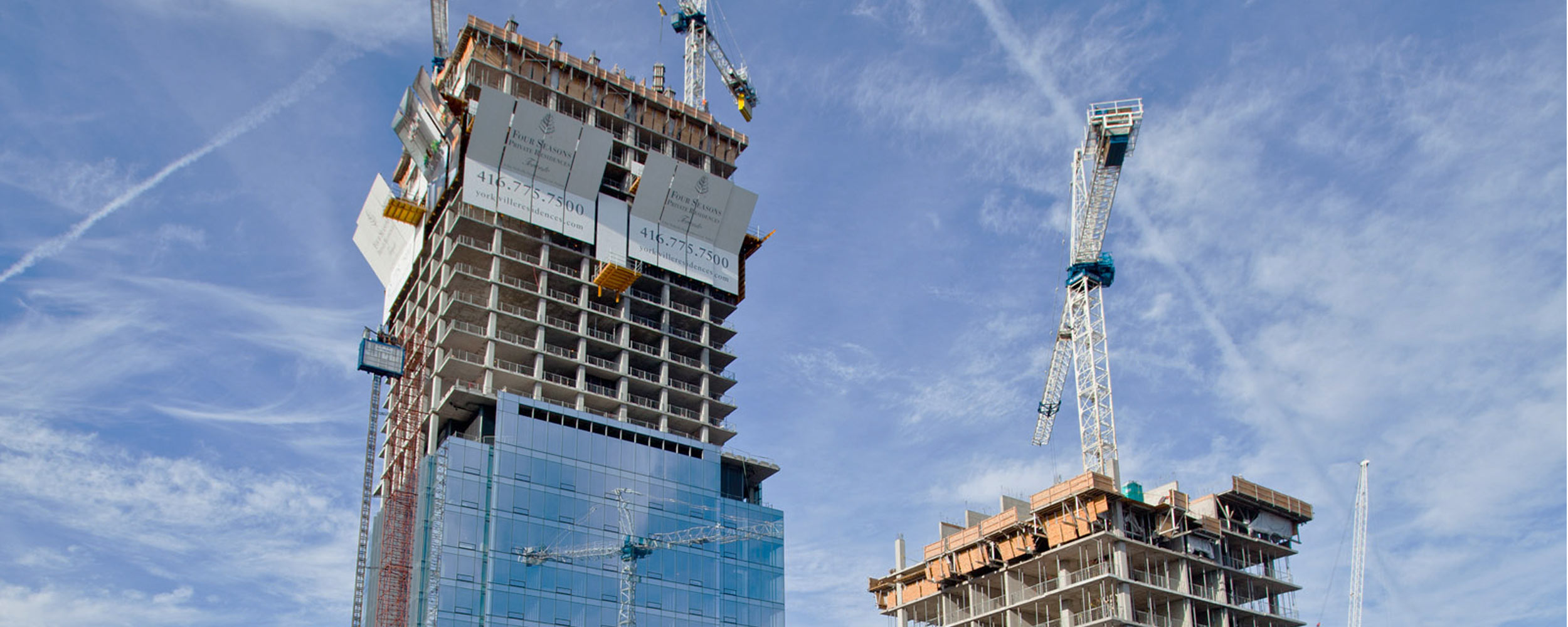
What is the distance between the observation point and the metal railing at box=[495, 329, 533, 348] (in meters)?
143

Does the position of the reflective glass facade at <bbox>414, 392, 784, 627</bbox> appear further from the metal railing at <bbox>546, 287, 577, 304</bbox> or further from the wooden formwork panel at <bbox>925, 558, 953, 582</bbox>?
the wooden formwork panel at <bbox>925, 558, 953, 582</bbox>

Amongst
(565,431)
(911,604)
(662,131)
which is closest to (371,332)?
(565,431)

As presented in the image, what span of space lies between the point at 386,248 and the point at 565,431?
4121 centimetres

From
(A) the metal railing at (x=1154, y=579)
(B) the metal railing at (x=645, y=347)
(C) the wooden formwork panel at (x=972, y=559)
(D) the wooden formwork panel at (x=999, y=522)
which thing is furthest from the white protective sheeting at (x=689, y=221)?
(A) the metal railing at (x=1154, y=579)

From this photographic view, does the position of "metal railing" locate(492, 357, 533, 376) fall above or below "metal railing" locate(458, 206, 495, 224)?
below

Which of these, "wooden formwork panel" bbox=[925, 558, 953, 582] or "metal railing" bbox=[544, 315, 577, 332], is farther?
"metal railing" bbox=[544, 315, 577, 332]

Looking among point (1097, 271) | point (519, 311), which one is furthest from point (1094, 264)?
point (519, 311)

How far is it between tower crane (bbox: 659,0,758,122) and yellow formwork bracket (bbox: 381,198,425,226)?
40737mm

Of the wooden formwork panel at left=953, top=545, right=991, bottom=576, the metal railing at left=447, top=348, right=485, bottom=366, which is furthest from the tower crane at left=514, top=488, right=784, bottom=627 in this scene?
the wooden formwork panel at left=953, top=545, right=991, bottom=576

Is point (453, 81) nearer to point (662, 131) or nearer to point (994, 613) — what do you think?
point (662, 131)

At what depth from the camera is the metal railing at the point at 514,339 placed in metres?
143

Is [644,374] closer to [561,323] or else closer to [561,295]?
[561,323]

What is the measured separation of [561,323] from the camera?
5822 inches

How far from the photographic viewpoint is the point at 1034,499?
122 metres
